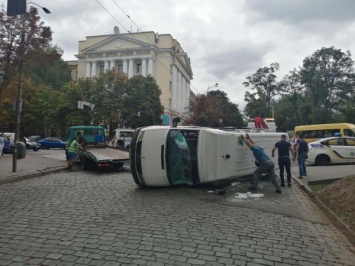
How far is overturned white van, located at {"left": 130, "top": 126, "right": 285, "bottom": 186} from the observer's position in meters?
9.75

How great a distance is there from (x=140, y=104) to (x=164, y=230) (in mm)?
39323

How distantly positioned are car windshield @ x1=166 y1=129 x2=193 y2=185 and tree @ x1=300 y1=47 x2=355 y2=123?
1915 inches

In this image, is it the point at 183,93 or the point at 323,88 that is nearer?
the point at 323,88

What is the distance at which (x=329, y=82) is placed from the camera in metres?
55.7

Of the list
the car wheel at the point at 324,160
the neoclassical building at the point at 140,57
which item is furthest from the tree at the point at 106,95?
the car wheel at the point at 324,160

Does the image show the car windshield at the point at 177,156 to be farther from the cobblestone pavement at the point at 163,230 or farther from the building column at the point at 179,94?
the building column at the point at 179,94

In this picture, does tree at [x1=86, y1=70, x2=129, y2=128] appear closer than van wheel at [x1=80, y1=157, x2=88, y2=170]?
No

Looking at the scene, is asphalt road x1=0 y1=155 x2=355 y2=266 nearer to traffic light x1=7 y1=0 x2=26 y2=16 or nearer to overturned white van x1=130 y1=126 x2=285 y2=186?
overturned white van x1=130 y1=126 x2=285 y2=186

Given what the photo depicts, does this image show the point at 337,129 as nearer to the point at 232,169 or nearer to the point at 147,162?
the point at 232,169

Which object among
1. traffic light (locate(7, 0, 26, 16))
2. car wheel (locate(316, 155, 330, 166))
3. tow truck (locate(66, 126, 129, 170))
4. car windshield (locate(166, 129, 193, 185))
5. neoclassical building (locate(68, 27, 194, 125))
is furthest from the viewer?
neoclassical building (locate(68, 27, 194, 125))

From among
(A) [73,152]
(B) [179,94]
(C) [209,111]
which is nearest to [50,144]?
(A) [73,152]

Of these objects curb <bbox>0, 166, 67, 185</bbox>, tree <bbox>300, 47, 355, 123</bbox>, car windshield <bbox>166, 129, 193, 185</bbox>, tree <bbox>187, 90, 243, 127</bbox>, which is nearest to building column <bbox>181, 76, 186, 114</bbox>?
tree <bbox>187, 90, 243, 127</bbox>

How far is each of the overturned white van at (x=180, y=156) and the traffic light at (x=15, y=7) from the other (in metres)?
4.36

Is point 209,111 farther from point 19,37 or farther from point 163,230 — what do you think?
point 163,230
